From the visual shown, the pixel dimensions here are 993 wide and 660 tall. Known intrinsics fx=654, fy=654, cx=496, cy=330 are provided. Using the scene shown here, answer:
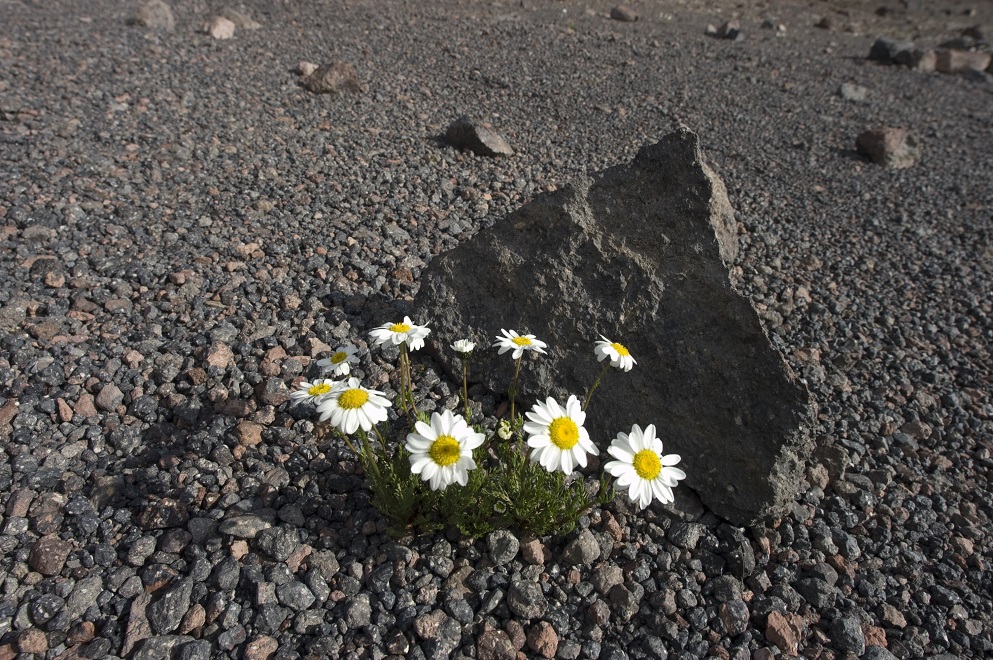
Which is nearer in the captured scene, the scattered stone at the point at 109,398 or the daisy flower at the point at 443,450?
the daisy flower at the point at 443,450

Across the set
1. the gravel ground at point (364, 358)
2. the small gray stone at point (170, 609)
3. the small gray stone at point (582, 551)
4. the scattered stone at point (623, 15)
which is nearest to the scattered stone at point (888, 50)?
the gravel ground at point (364, 358)

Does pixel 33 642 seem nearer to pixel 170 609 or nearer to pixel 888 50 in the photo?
pixel 170 609

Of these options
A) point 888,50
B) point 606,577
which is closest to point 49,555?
point 606,577

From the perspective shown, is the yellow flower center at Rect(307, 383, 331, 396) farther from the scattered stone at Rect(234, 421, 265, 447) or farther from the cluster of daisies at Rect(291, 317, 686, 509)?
the scattered stone at Rect(234, 421, 265, 447)

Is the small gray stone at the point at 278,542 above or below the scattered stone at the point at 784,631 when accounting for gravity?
above

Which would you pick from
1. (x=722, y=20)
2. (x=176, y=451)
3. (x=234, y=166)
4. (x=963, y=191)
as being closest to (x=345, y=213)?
(x=234, y=166)

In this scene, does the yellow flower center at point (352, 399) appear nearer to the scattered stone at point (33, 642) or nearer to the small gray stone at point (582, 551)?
the small gray stone at point (582, 551)

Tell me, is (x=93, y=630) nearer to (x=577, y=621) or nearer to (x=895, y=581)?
(x=577, y=621)
